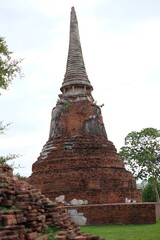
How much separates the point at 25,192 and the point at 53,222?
1.02 metres

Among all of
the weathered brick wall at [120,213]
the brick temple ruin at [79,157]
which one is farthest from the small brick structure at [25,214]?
the brick temple ruin at [79,157]

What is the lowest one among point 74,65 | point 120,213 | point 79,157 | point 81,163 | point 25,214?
point 120,213

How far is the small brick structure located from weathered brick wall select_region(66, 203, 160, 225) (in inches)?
256

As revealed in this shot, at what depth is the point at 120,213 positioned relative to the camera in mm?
14664

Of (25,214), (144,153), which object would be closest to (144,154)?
(144,153)

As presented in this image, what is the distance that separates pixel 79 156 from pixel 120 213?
4.30m

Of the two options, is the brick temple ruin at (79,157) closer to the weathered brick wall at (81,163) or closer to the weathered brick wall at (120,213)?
the weathered brick wall at (81,163)

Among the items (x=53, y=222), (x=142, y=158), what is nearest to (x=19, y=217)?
(x=53, y=222)

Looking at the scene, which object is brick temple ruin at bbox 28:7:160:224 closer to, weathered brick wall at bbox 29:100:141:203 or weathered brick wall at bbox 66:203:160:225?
weathered brick wall at bbox 29:100:141:203

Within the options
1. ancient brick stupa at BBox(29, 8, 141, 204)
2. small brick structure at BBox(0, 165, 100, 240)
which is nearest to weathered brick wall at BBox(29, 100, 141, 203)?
ancient brick stupa at BBox(29, 8, 141, 204)

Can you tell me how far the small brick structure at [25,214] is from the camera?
21.1ft

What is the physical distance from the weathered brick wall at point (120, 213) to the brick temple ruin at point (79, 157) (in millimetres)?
223

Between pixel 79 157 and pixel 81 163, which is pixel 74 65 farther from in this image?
pixel 81 163

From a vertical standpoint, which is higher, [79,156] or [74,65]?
[74,65]
